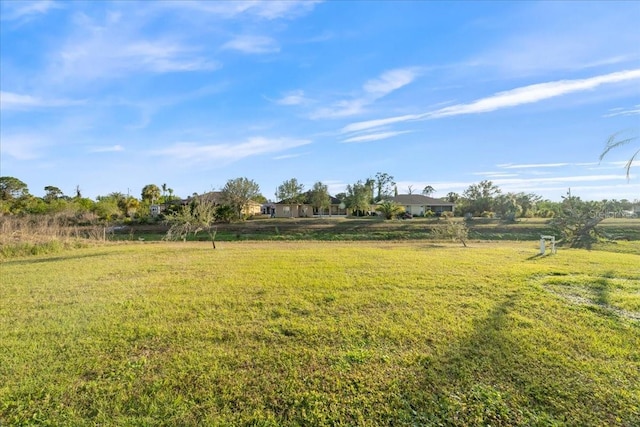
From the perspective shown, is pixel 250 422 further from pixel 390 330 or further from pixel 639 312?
pixel 639 312

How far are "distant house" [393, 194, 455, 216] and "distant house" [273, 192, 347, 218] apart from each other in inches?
442

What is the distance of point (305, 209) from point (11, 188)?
1911 inches

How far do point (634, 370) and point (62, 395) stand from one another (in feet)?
20.8

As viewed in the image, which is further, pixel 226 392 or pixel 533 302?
pixel 533 302

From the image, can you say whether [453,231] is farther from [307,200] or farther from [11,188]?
[11,188]

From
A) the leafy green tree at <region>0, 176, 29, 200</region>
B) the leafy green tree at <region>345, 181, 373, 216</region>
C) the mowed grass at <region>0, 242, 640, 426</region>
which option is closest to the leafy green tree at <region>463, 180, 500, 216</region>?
the leafy green tree at <region>345, 181, 373, 216</region>

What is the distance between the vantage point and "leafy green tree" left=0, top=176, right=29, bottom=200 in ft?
165

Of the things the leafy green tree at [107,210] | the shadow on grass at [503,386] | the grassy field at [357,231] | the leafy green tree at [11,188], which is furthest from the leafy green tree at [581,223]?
the leafy green tree at [11,188]

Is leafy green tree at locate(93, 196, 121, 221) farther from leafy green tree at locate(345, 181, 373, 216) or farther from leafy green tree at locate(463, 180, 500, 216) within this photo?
leafy green tree at locate(463, 180, 500, 216)

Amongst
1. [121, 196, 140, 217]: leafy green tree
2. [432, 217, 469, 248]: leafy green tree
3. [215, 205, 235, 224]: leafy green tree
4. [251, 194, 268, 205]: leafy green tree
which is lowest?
[432, 217, 469, 248]: leafy green tree

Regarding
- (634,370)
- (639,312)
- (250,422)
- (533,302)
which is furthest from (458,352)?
(639,312)

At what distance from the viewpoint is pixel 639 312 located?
5523 millimetres

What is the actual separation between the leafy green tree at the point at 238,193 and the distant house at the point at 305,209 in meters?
9.31

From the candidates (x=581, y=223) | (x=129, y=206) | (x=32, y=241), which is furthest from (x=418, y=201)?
(x=32, y=241)
